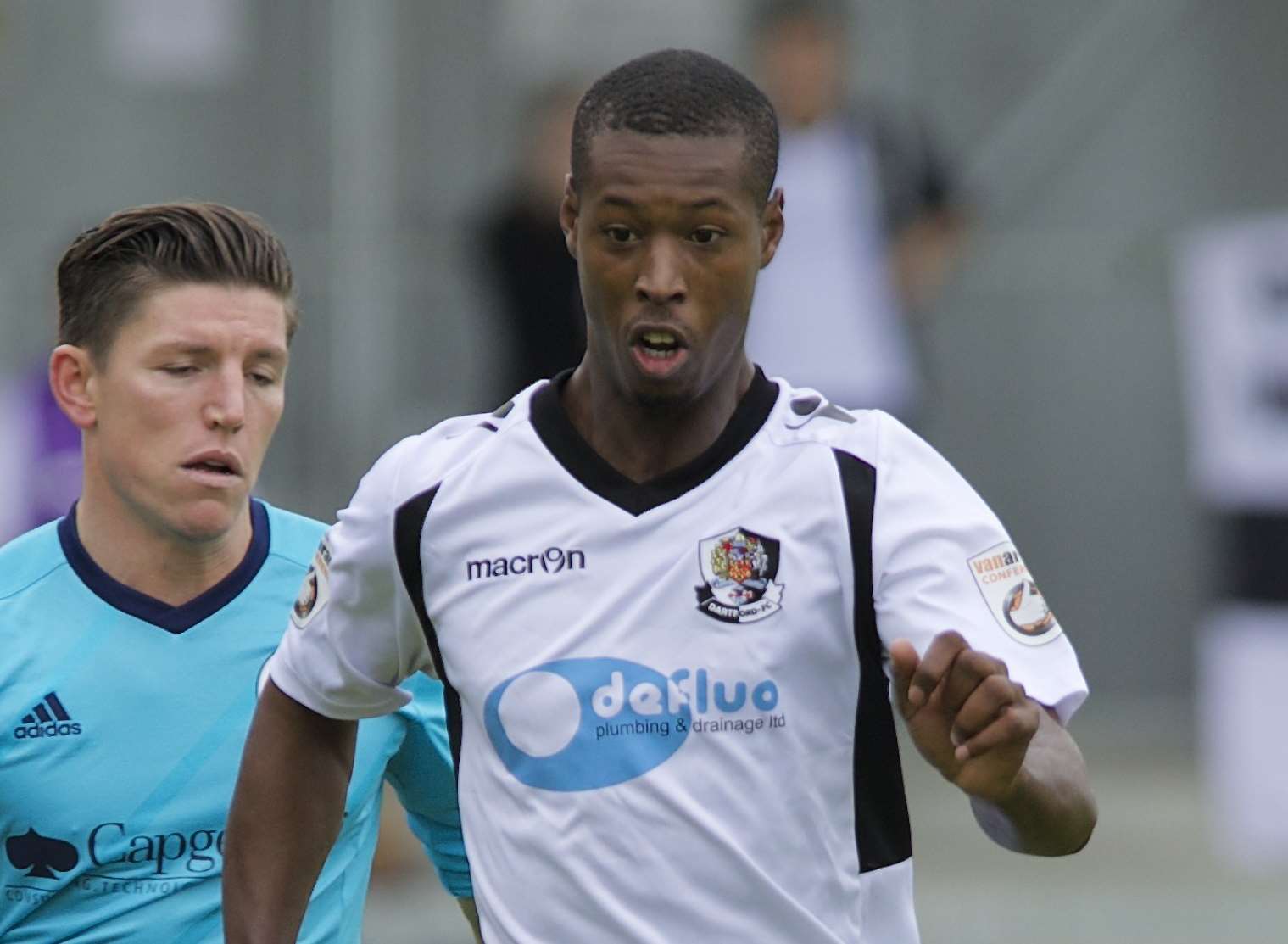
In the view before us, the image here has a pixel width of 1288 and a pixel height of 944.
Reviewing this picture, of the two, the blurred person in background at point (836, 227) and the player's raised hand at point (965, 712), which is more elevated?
the blurred person in background at point (836, 227)

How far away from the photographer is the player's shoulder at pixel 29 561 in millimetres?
4156

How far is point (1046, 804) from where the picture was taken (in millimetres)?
3094

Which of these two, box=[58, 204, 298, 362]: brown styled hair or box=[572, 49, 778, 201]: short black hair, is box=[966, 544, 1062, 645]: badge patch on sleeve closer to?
box=[572, 49, 778, 201]: short black hair

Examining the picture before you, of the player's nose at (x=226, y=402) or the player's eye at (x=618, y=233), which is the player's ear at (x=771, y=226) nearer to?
the player's eye at (x=618, y=233)

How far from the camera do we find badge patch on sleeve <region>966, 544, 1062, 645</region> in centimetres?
326

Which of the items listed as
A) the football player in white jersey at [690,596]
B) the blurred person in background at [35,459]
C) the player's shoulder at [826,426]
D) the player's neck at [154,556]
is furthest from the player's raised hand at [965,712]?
the blurred person in background at [35,459]

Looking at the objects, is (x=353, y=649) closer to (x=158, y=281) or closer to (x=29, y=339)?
(x=158, y=281)

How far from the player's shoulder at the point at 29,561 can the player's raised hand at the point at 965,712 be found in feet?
5.74

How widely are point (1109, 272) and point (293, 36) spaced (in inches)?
139

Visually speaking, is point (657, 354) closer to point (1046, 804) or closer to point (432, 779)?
point (1046, 804)

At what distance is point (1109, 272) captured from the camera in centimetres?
1091

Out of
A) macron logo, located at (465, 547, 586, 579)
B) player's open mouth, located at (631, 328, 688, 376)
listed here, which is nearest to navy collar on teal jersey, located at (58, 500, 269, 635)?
macron logo, located at (465, 547, 586, 579)

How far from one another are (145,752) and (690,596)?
1.09 m

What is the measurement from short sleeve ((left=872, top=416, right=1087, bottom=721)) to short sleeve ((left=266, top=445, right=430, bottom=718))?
2.32 ft
